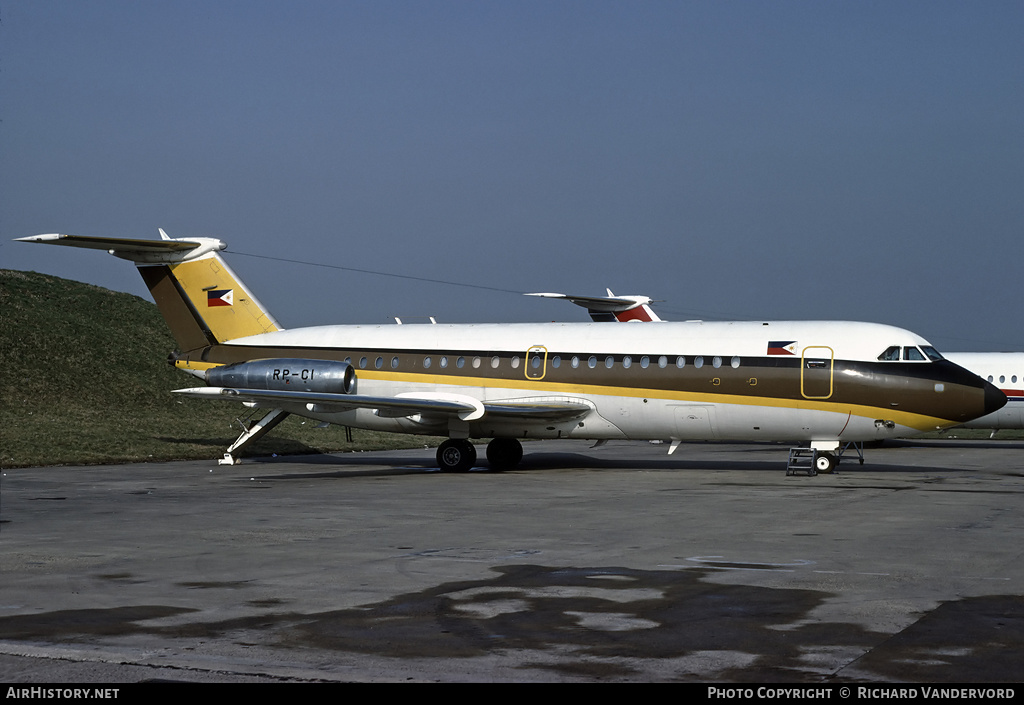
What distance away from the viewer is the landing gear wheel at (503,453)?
29.3m

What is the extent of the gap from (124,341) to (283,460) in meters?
20.8

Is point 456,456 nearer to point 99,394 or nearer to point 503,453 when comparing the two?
point 503,453

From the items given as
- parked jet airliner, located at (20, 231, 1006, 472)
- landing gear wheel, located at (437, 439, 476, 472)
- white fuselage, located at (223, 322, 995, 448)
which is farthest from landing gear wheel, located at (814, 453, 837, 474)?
landing gear wheel, located at (437, 439, 476, 472)

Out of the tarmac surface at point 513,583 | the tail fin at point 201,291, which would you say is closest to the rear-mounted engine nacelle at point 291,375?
the tail fin at point 201,291

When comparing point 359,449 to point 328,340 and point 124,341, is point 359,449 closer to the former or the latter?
point 328,340

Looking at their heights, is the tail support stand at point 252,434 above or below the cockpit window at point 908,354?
below

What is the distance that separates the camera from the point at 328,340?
30.6 meters

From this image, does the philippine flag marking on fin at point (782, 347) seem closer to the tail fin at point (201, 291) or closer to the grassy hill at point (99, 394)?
the tail fin at point (201, 291)

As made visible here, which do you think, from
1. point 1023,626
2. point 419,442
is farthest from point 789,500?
point 419,442

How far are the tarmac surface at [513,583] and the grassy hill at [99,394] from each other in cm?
1072

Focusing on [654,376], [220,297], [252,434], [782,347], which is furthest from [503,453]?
[220,297]

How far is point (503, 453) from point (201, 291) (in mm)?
9887

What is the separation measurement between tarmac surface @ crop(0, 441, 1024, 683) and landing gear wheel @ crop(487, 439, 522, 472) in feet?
20.8

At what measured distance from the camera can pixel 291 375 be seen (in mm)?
28562
